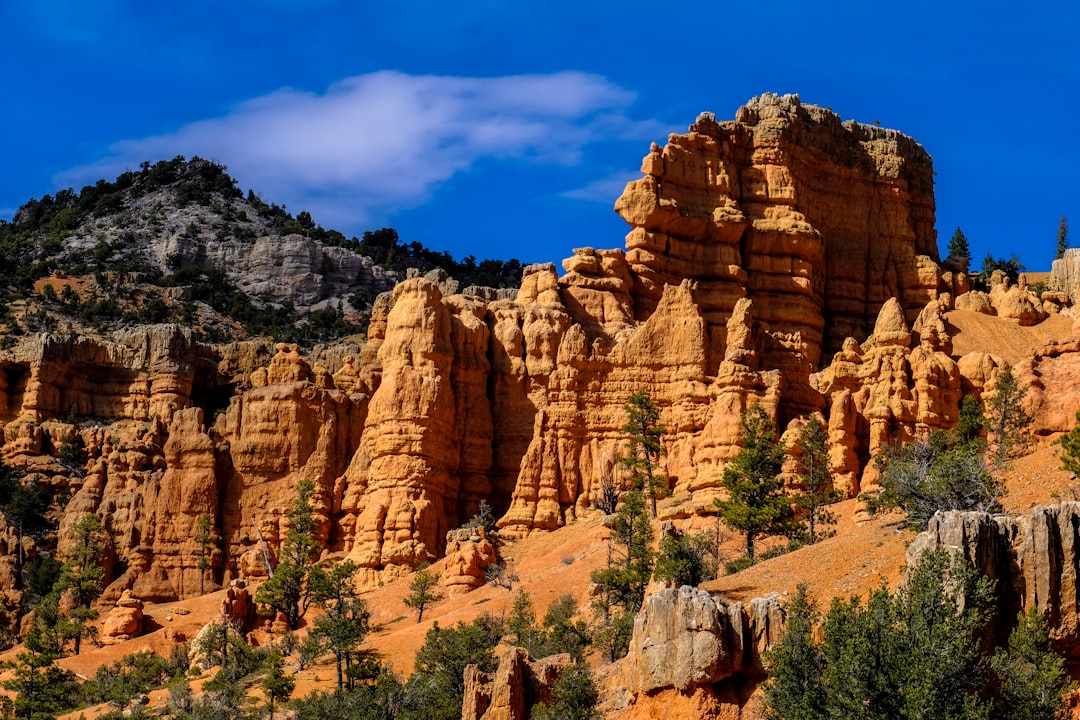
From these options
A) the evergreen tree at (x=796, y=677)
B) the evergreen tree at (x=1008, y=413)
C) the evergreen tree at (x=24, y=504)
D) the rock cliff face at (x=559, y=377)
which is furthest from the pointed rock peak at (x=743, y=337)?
the evergreen tree at (x=796, y=677)

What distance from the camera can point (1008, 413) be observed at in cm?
6531

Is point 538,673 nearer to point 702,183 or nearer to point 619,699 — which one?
point 619,699

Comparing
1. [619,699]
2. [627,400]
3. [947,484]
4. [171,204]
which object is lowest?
[619,699]

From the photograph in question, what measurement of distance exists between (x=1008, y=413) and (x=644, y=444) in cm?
1263

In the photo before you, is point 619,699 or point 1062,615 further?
point 619,699

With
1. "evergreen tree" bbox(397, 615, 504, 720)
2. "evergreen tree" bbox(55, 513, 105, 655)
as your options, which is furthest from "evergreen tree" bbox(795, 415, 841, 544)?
"evergreen tree" bbox(55, 513, 105, 655)

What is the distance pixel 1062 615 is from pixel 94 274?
278 feet

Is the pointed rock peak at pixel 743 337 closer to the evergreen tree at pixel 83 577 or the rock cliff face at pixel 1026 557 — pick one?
the evergreen tree at pixel 83 577

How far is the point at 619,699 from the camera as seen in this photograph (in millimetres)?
47281

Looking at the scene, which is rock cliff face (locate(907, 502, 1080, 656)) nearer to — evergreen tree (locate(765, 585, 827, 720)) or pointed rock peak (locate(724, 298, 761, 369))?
evergreen tree (locate(765, 585, 827, 720))

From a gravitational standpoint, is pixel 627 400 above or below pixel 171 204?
below

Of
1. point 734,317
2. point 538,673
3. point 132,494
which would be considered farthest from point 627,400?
point 538,673

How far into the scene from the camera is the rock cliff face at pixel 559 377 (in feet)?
237

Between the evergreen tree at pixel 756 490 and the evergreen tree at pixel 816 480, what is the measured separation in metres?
0.71
